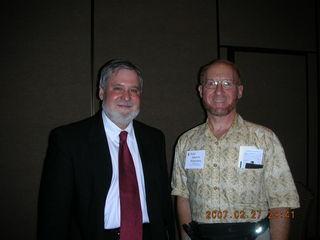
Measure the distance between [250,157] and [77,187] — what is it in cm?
120

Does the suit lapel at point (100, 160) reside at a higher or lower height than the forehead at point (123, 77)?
lower

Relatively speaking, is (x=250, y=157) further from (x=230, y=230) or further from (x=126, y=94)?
(x=126, y=94)

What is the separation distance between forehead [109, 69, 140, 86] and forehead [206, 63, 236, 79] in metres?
0.58

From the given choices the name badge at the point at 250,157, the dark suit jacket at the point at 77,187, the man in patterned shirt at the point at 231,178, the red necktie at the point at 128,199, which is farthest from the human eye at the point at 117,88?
the name badge at the point at 250,157

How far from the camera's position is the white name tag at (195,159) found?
165 centimetres

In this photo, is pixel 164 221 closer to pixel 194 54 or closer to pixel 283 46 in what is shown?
pixel 194 54

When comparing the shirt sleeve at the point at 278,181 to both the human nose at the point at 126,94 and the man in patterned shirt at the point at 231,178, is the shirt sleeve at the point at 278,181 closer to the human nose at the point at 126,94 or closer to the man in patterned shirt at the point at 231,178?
the man in patterned shirt at the point at 231,178

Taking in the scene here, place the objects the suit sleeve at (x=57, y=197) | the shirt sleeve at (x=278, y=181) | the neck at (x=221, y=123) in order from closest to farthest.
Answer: the suit sleeve at (x=57, y=197) → the shirt sleeve at (x=278, y=181) → the neck at (x=221, y=123)

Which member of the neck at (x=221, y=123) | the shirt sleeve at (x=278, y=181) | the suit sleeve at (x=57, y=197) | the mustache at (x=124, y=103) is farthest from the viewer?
the neck at (x=221, y=123)

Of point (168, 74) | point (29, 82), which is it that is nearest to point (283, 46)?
point (168, 74)

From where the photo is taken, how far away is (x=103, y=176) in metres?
1.44

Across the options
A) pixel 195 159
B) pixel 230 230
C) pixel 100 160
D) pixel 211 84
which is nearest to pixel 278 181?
pixel 230 230

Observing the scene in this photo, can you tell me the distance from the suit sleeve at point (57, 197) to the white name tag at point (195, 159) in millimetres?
846
